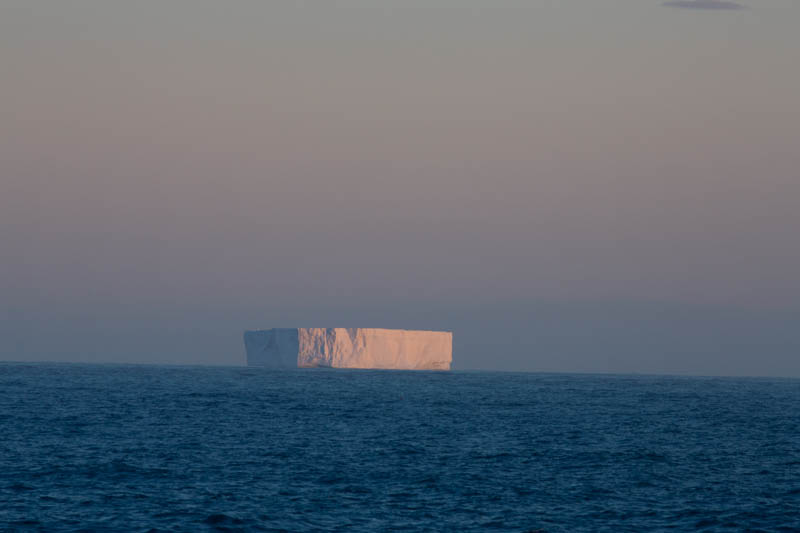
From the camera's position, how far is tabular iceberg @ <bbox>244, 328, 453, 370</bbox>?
11338 centimetres

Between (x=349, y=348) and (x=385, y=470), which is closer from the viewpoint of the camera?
(x=385, y=470)

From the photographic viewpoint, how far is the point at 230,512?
23.7 meters

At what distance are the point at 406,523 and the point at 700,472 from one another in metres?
13.9

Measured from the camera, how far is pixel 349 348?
113625 millimetres

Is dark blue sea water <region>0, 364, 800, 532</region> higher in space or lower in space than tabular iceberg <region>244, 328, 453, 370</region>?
lower

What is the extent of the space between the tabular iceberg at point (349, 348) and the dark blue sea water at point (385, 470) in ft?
185

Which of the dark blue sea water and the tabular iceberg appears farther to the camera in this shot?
the tabular iceberg

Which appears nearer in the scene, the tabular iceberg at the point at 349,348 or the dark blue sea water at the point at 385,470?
the dark blue sea water at the point at 385,470

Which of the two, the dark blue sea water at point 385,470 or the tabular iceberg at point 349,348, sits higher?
the tabular iceberg at point 349,348

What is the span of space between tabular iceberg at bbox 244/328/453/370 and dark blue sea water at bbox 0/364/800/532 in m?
56.3

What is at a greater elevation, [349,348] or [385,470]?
[349,348]

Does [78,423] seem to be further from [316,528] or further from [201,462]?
[316,528]

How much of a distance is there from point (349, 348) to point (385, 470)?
3259 inches

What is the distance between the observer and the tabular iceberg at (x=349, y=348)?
113375 millimetres
